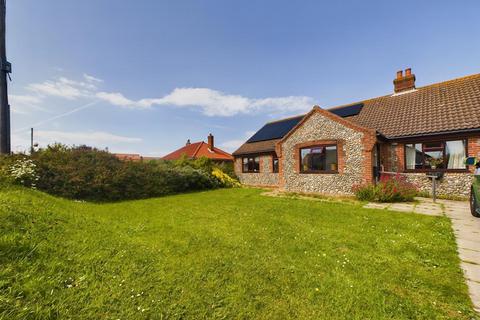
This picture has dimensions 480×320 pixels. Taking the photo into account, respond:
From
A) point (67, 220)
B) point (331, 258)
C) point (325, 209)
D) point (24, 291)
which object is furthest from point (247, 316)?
point (325, 209)

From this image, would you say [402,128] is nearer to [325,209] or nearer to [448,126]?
[448,126]

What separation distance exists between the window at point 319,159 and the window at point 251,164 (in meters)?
6.45

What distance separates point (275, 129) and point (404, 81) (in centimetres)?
1109

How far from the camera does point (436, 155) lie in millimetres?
11070

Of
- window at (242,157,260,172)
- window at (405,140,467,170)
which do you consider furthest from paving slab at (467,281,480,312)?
window at (242,157,260,172)

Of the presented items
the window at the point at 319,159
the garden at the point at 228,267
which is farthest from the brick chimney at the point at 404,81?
the garden at the point at 228,267

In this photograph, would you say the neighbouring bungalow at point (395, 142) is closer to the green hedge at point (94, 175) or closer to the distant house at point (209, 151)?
the green hedge at point (94, 175)

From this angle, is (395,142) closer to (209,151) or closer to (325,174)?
(325,174)

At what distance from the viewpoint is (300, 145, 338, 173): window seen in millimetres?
12484

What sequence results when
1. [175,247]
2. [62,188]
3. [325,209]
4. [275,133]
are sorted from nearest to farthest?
[175,247]
[325,209]
[62,188]
[275,133]

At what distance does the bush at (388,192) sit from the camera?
386 inches

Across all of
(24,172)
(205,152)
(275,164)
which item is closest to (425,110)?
(275,164)

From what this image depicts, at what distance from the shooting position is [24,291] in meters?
2.49

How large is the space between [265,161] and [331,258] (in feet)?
49.3
